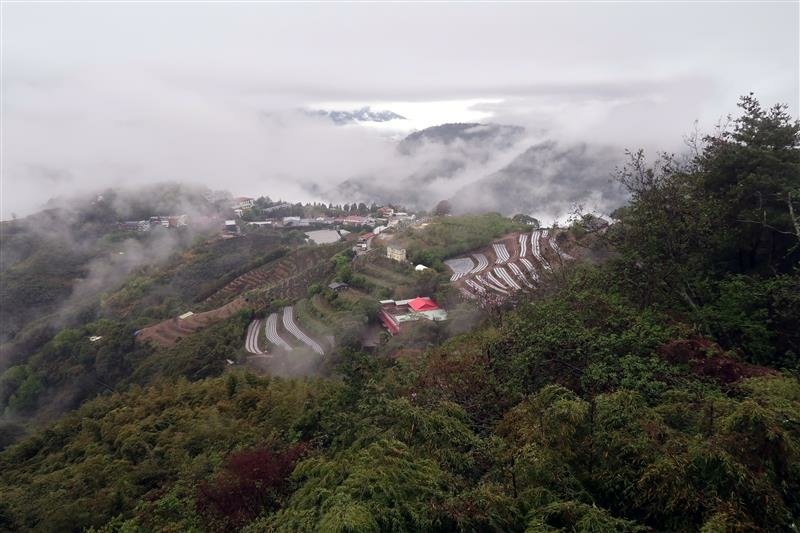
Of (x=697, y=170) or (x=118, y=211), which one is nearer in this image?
(x=697, y=170)

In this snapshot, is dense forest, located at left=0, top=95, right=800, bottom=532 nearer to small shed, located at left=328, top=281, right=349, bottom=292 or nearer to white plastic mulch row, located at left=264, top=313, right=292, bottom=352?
white plastic mulch row, located at left=264, top=313, right=292, bottom=352

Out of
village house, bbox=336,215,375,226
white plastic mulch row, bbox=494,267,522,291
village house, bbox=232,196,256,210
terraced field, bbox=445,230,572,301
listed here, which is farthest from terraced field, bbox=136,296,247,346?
village house, bbox=232,196,256,210

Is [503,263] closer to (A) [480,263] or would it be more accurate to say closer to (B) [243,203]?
(A) [480,263]

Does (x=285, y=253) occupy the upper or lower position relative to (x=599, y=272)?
lower

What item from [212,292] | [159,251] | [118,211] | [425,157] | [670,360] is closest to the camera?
[670,360]

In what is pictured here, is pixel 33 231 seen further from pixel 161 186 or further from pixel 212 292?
pixel 212 292

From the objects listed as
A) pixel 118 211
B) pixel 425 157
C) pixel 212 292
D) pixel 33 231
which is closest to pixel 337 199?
pixel 425 157

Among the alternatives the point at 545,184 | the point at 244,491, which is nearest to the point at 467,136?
the point at 545,184
